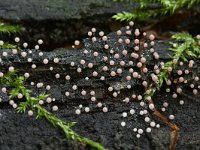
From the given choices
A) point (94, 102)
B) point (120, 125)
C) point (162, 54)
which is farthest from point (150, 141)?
point (162, 54)

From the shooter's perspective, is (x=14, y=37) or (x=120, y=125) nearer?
(x=120, y=125)

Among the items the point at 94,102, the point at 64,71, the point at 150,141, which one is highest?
the point at 64,71

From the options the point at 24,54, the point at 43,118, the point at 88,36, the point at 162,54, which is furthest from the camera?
the point at 88,36

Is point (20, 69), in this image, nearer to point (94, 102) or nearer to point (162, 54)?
point (94, 102)


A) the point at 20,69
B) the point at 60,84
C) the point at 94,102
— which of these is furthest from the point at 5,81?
the point at 94,102

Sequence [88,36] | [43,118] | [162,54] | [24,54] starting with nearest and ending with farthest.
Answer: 1. [43,118]
2. [24,54]
3. [162,54]
4. [88,36]

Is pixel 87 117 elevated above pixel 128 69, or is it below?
below

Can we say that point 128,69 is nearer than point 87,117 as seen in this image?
No

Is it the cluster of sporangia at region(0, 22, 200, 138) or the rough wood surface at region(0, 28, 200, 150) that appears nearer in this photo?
the rough wood surface at region(0, 28, 200, 150)

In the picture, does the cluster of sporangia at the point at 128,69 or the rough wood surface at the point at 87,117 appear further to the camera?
the cluster of sporangia at the point at 128,69

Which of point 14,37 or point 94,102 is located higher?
point 14,37
